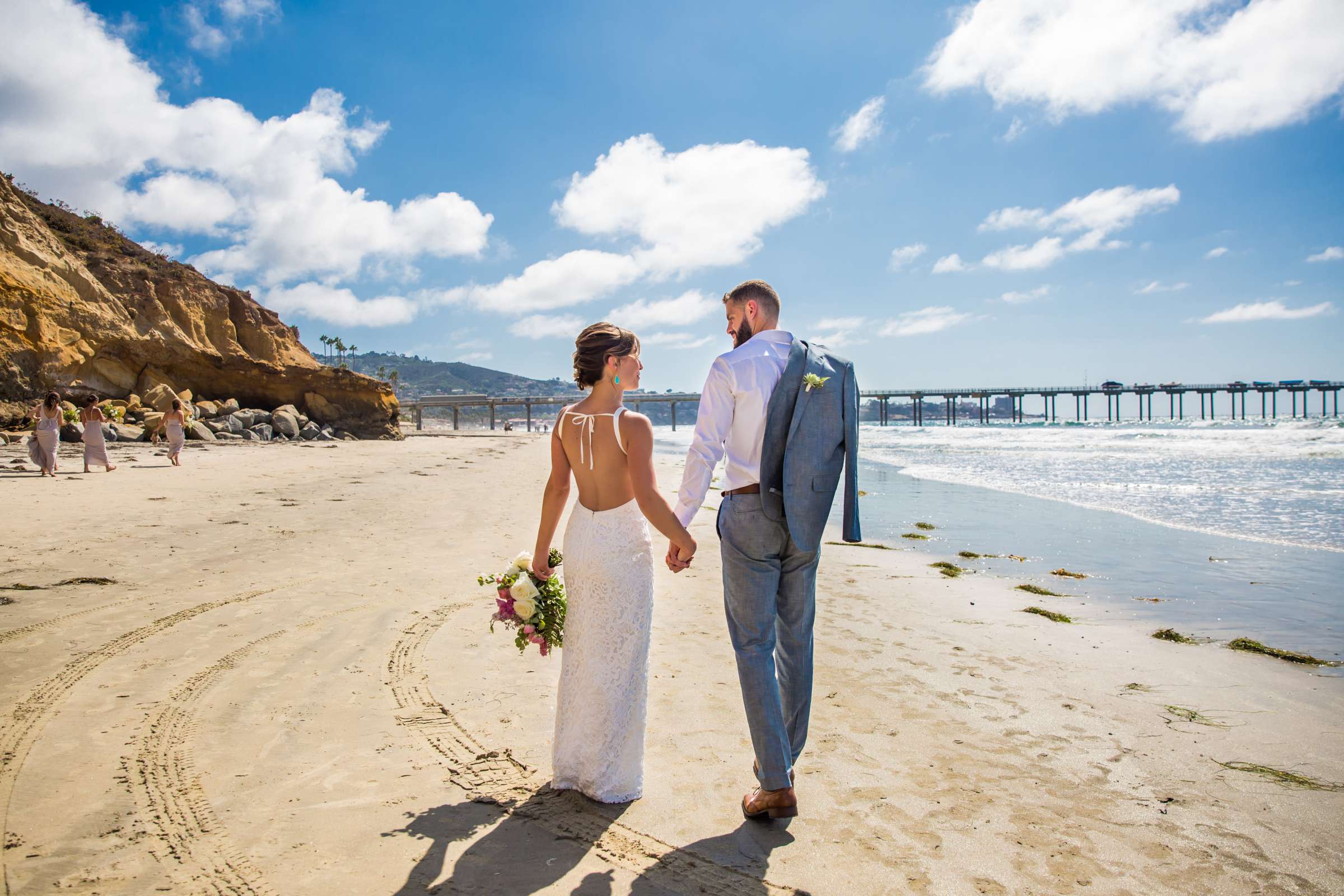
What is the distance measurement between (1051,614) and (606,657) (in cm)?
462

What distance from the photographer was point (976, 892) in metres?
2.37

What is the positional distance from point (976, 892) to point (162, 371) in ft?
80.3

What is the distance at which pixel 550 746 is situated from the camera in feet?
11.4

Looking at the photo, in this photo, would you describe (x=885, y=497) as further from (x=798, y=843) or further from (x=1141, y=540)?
(x=798, y=843)

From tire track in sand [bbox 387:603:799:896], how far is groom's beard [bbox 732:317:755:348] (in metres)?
2.08

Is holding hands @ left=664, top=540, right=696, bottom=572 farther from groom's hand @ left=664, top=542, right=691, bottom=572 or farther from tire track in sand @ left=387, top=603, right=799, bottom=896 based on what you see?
tire track in sand @ left=387, top=603, right=799, bottom=896

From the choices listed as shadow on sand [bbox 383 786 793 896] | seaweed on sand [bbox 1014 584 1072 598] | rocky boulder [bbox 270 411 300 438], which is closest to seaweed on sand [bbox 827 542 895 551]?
seaweed on sand [bbox 1014 584 1072 598]

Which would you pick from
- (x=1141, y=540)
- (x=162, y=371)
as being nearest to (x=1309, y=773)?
(x=1141, y=540)

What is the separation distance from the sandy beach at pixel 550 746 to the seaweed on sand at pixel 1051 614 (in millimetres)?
188

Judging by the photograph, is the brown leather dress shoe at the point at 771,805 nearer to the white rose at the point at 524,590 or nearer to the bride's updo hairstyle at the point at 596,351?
the white rose at the point at 524,590

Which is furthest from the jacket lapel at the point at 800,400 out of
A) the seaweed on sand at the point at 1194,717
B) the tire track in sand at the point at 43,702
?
the tire track in sand at the point at 43,702

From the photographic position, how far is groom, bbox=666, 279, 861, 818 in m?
2.87

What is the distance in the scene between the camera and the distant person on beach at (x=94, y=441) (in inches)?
475

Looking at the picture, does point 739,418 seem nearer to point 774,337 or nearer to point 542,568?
point 774,337
